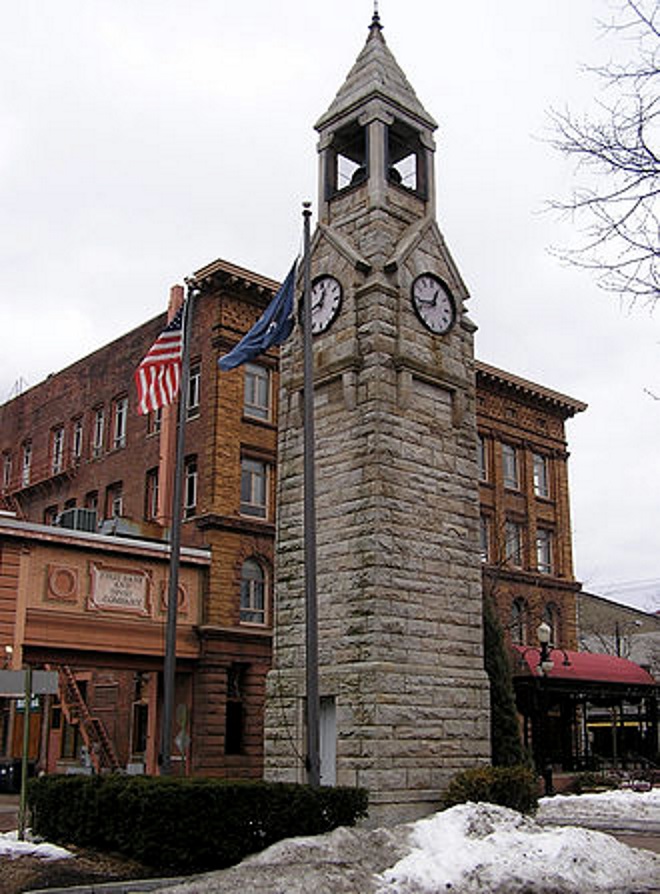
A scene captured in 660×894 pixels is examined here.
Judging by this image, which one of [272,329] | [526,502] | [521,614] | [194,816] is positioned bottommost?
[194,816]

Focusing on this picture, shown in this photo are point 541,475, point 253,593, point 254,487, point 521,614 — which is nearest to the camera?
point 253,593

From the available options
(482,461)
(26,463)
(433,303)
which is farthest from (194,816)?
(26,463)

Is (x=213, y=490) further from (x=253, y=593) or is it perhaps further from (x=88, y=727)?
(x=88, y=727)

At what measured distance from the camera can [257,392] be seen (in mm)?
36094

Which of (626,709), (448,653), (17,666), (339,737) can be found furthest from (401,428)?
(626,709)

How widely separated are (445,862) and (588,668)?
22.6 m

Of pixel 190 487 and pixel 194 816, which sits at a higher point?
pixel 190 487

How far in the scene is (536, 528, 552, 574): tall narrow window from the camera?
46812mm

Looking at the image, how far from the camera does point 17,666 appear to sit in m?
26.5

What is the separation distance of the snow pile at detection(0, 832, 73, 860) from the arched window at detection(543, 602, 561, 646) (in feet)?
111

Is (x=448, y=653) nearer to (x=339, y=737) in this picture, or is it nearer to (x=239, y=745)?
(x=339, y=737)

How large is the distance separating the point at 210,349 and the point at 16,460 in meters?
15.5

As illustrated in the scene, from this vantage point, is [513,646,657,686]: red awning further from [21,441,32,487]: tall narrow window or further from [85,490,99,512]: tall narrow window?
[21,441,32,487]: tall narrow window

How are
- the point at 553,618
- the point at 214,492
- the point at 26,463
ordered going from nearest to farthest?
the point at 214,492, the point at 26,463, the point at 553,618
